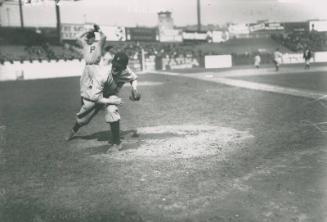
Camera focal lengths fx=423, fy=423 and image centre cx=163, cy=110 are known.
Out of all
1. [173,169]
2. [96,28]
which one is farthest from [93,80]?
[173,169]

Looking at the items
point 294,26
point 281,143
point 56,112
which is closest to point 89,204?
point 281,143

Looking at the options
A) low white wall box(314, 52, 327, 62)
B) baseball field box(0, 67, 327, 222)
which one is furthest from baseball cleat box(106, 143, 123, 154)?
low white wall box(314, 52, 327, 62)

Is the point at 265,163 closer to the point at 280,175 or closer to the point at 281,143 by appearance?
the point at 280,175

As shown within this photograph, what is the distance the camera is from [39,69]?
35.1 m

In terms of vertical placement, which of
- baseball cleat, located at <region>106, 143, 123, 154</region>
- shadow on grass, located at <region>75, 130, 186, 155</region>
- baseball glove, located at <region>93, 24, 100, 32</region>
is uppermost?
baseball glove, located at <region>93, 24, 100, 32</region>

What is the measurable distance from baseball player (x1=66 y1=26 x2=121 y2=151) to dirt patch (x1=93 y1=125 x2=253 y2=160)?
814 millimetres

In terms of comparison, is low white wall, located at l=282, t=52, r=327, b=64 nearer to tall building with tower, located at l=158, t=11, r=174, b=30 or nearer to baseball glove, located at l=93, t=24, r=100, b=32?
tall building with tower, located at l=158, t=11, r=174, b=30

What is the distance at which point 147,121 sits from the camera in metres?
9.98

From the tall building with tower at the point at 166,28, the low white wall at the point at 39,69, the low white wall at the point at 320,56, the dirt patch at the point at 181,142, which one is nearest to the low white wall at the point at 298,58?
the low white wall at the point at 320,56

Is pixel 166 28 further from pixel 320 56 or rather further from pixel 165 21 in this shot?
pixel 320 56

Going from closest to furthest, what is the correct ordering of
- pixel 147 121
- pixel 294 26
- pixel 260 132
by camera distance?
1. pixel 260 132
2. pixel 147 121
3. pixel 294 26

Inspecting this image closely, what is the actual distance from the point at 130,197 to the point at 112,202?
0.72 ft

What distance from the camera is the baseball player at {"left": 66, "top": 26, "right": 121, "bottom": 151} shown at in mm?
6898

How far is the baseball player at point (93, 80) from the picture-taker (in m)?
6.90
